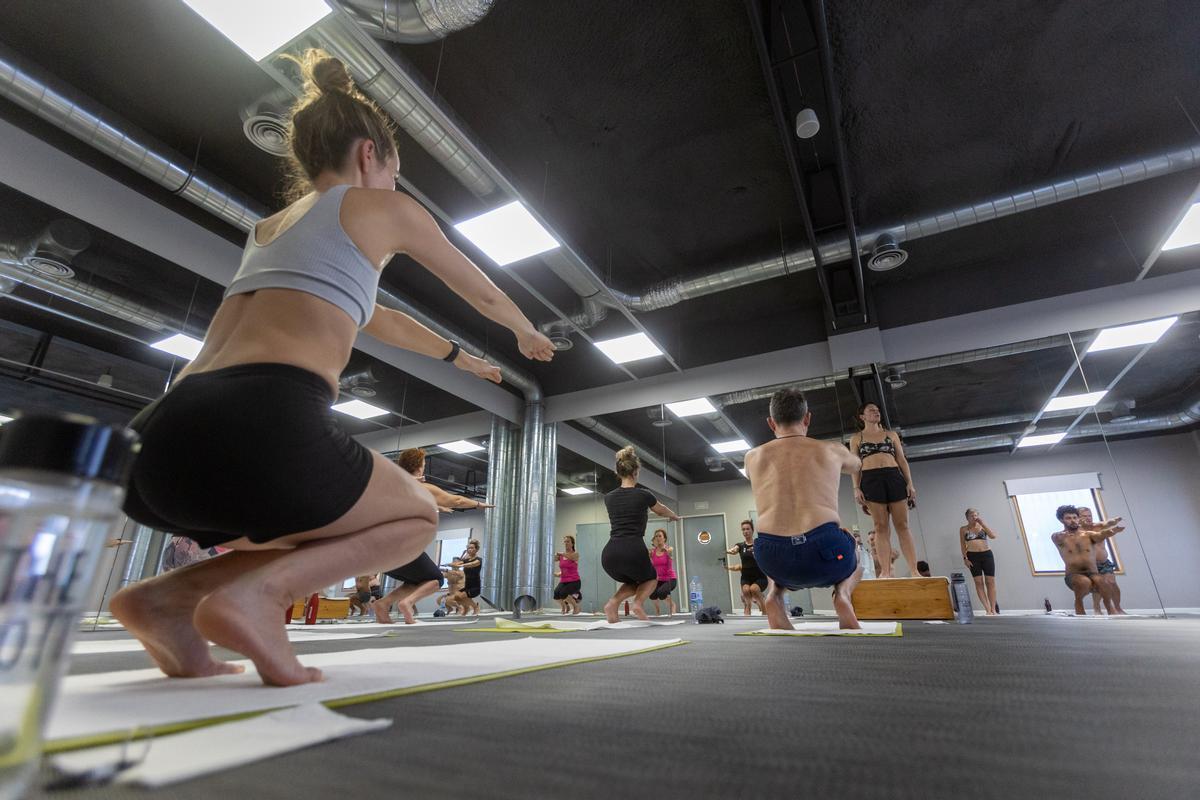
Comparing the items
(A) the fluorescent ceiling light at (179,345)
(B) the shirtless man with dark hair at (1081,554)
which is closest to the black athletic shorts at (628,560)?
A: (A) the fluorescent ceiling light at (179,345)

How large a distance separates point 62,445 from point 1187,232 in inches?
255

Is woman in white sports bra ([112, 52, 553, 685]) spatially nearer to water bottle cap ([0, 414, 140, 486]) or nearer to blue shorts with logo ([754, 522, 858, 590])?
water bottle cap ([0, 414, 140, 486])

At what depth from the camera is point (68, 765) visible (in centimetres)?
41

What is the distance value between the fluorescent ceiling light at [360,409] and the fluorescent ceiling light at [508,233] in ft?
14.1

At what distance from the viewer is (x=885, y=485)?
14.3ft

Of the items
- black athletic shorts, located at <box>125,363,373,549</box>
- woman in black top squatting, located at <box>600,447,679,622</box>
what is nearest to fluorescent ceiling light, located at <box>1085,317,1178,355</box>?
woman in black top squatting, located at <box>600,447,679,622</box>

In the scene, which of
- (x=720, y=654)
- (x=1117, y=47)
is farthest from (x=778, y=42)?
(x=720, y=654)

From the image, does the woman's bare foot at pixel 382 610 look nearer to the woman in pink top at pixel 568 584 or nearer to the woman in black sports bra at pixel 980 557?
the woman in pink top at pixel 568 584

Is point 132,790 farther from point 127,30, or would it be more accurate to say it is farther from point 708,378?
point 708,378

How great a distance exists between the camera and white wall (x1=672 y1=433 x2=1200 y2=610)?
7.23m

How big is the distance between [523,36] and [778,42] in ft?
4.88

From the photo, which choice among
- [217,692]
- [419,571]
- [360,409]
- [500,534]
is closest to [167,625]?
[217,692]

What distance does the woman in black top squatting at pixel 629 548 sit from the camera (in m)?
4.01

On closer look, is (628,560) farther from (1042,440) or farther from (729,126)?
(1042,440)
